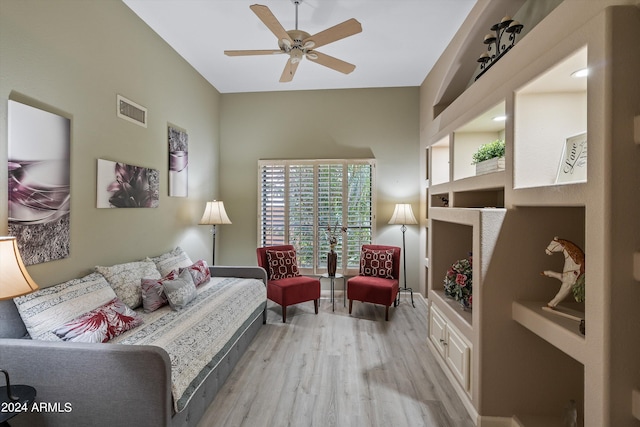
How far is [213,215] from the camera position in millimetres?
3848

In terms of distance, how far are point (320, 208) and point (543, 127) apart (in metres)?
3.13

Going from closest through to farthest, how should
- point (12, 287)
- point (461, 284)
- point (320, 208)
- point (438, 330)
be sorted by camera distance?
point (12, 287)
point (461, 284)
point (438, 330)
point (320, 208)

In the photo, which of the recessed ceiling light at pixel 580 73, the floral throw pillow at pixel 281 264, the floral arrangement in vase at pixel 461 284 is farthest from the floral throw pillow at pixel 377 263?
the recessed ceiling light at pixel 580 73

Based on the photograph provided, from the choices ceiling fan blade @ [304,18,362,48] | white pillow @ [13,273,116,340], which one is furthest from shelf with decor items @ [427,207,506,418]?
white pillow @ [13,273,116,340]

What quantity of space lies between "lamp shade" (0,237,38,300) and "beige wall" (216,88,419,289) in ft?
10.9

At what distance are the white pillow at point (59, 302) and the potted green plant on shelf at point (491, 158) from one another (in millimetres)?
2912

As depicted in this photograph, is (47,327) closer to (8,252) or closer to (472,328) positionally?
(8,252)

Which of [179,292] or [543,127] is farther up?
[543,127]

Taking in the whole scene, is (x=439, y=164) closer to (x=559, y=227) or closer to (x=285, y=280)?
(x=559, y=227)

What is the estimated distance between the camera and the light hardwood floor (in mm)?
1962

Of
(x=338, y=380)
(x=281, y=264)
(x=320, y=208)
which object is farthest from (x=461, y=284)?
(x=320, y=208)

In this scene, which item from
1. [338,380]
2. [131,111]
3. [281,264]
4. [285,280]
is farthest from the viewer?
[281,264]

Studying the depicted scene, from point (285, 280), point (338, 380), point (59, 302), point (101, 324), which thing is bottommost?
point (338, 380)

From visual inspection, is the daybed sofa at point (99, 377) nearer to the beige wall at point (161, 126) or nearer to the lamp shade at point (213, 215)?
the beige wall at point (161, 126)
